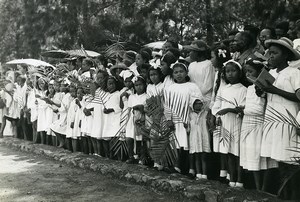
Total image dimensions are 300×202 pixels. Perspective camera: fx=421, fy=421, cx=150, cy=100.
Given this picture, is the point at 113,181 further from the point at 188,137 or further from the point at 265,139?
the point at 265,139

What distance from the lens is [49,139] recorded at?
1120cm

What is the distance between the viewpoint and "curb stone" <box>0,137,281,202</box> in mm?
5160

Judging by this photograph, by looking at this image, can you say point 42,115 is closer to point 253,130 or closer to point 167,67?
point 167,67

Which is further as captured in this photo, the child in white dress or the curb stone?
the child in white dress

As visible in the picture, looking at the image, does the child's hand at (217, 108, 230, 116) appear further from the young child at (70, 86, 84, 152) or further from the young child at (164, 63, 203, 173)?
the young child at (70, 86, 84, 152)

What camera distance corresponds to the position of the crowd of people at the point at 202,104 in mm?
4867

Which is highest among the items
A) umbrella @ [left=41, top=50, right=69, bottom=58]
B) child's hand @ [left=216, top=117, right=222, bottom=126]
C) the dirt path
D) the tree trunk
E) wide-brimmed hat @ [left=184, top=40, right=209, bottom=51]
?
the tree trunk

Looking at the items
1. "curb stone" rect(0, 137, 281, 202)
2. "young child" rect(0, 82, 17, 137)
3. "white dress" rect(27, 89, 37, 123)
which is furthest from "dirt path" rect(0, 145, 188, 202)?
"young child" rect(0, 82, 17, 137)

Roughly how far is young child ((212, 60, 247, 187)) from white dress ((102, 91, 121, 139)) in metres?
2.77

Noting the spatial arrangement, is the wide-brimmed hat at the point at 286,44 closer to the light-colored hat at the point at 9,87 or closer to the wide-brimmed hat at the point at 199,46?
the wide-brimmed hat at the point at 199,46

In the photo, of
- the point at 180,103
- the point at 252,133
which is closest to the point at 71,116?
the point at 180,103

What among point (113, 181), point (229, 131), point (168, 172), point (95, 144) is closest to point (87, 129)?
point (95, 144)

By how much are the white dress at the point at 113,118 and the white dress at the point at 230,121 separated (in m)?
2.78

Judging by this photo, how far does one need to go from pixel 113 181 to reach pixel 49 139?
15.7 feet
